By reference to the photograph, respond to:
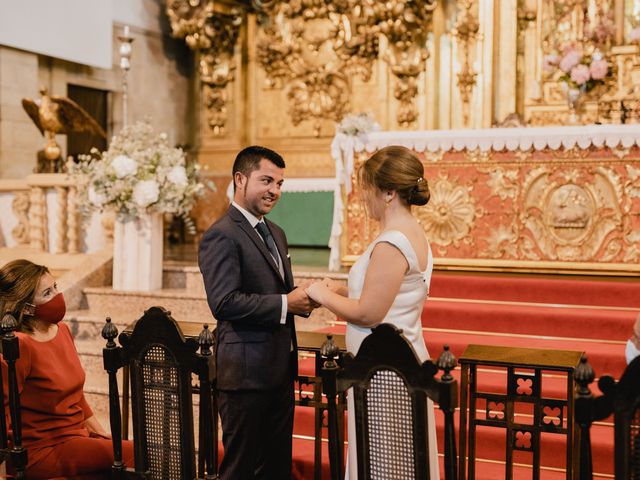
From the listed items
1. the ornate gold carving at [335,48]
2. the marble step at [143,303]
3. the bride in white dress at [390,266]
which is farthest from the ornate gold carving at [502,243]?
the bride in white dress at [390,266]

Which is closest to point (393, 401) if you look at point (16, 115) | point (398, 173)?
point (398, 173)

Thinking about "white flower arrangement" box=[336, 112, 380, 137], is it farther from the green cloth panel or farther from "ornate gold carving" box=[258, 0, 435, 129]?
"ornate gold carving" box=[258, 0, 435, 129]

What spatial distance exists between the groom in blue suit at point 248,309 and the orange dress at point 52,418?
0.69m

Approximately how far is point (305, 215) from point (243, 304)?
20.4 feet

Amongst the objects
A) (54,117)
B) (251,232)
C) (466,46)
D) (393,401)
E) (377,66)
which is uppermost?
(466,46)

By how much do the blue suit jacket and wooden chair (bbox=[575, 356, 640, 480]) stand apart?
1.13 m

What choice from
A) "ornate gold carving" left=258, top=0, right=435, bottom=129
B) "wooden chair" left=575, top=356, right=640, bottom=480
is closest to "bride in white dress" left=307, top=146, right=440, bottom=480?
"wooden chair" left=575, top=356, right=640, bottom=480

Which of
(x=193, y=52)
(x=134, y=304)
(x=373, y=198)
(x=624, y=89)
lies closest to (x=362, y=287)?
(x=373, y=198)

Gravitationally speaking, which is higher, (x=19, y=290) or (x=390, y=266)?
(x=390, y=266)

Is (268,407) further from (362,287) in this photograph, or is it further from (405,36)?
(405,36)

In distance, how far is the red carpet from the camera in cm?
460

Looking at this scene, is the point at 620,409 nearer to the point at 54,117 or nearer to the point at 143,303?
the point at 143,303

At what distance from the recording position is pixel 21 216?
25.7 ft

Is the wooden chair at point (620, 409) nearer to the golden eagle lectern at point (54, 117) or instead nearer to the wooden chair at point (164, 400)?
the wooden chair at point (164, 400)
